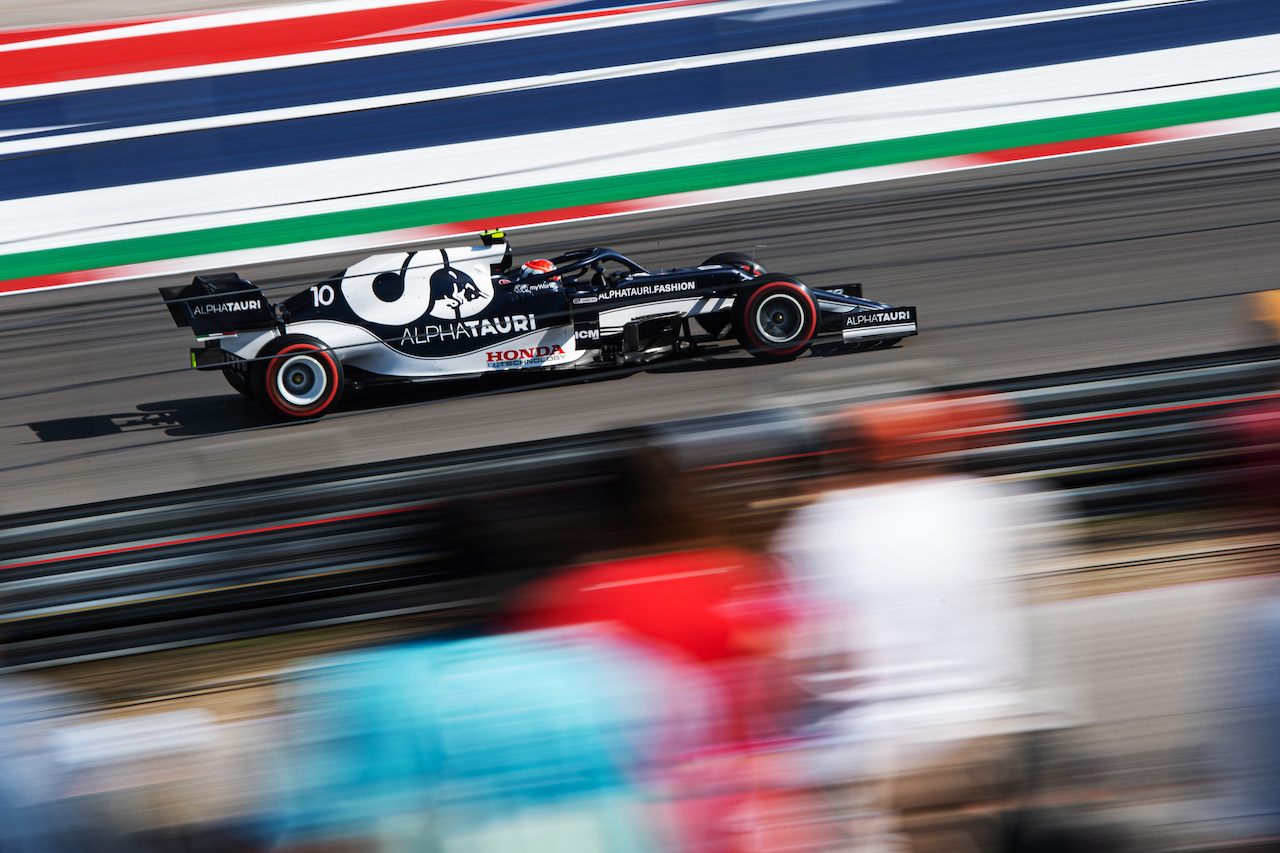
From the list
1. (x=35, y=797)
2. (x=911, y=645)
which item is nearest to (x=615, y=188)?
(x=911, y=645)

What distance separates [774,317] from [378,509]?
10.4 ft

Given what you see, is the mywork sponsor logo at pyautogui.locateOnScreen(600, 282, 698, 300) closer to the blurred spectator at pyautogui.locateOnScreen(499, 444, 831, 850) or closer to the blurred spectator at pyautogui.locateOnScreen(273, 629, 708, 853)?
the blurred spectator at pyautogui.locateOnScreen(499, 444, 831, 850)

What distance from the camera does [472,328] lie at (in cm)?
674

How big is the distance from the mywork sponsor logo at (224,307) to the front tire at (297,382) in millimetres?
241

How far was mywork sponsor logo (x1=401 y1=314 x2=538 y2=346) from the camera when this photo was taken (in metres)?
6.71

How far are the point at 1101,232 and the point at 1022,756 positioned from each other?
21.0ft

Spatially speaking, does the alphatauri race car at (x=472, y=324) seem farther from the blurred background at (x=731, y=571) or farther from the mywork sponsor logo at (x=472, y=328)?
the blurred background at (x=731, y=571)

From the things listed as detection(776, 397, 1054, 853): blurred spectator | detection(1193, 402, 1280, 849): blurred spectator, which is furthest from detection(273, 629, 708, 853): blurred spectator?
detection(1193, 402, 1280, 849): blurred spectator

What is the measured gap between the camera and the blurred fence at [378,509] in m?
3.99

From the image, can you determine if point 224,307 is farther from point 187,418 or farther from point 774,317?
point 774,317

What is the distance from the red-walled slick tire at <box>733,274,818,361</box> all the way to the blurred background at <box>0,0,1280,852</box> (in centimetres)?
17

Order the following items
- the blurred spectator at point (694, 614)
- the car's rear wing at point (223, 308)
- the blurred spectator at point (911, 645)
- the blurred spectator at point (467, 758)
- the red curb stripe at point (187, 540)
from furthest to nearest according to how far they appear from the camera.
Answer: the car's rear wing at point (223, 308), the red curb stripe at point (187, 540), the blurred spectator at point (911, 645), the blurred spectator at point (694, 614), the blurred spectator at point (467, 758)

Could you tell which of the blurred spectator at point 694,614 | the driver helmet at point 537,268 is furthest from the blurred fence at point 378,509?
the driver helmet at point 537,268

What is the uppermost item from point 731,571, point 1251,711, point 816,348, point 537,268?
point 537,268
